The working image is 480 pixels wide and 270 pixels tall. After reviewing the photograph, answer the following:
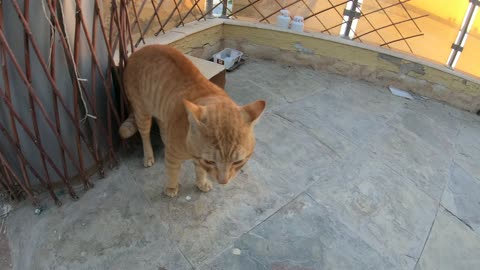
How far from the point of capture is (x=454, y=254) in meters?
2.06

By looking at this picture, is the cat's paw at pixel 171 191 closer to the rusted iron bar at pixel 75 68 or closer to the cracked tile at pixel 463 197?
the rusted iron bar at pixel 75 68

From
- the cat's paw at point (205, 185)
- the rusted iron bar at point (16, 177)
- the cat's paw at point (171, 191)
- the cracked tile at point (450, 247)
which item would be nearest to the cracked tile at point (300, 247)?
the cracked tile at point (450, 247)

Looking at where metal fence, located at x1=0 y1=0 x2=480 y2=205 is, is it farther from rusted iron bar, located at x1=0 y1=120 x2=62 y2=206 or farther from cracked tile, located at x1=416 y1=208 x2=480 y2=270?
cracked tile, located at x1=416 y1=208 x2=480 y2=270

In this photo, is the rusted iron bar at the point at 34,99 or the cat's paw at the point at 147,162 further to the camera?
the cat's paw at the point at 147,162

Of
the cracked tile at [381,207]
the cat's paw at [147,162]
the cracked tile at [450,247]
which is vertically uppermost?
the cat's paw at [147,162]

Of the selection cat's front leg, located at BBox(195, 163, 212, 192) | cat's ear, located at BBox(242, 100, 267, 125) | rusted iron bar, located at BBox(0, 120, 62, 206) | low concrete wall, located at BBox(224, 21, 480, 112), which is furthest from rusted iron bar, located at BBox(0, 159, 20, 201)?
low concrete wall, located at BBox(224, 21, 480, 112)

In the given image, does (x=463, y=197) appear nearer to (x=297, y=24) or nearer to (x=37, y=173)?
(x=297, y=24)

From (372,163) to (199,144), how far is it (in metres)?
1.63

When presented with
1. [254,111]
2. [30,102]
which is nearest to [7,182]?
[30,102]

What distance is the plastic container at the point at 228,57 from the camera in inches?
141

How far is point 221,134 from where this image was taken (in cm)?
153

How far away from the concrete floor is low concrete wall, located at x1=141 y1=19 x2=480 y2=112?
2.07 ft

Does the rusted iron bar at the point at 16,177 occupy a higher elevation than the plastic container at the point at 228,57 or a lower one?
lower

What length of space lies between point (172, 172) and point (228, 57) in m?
2.04
